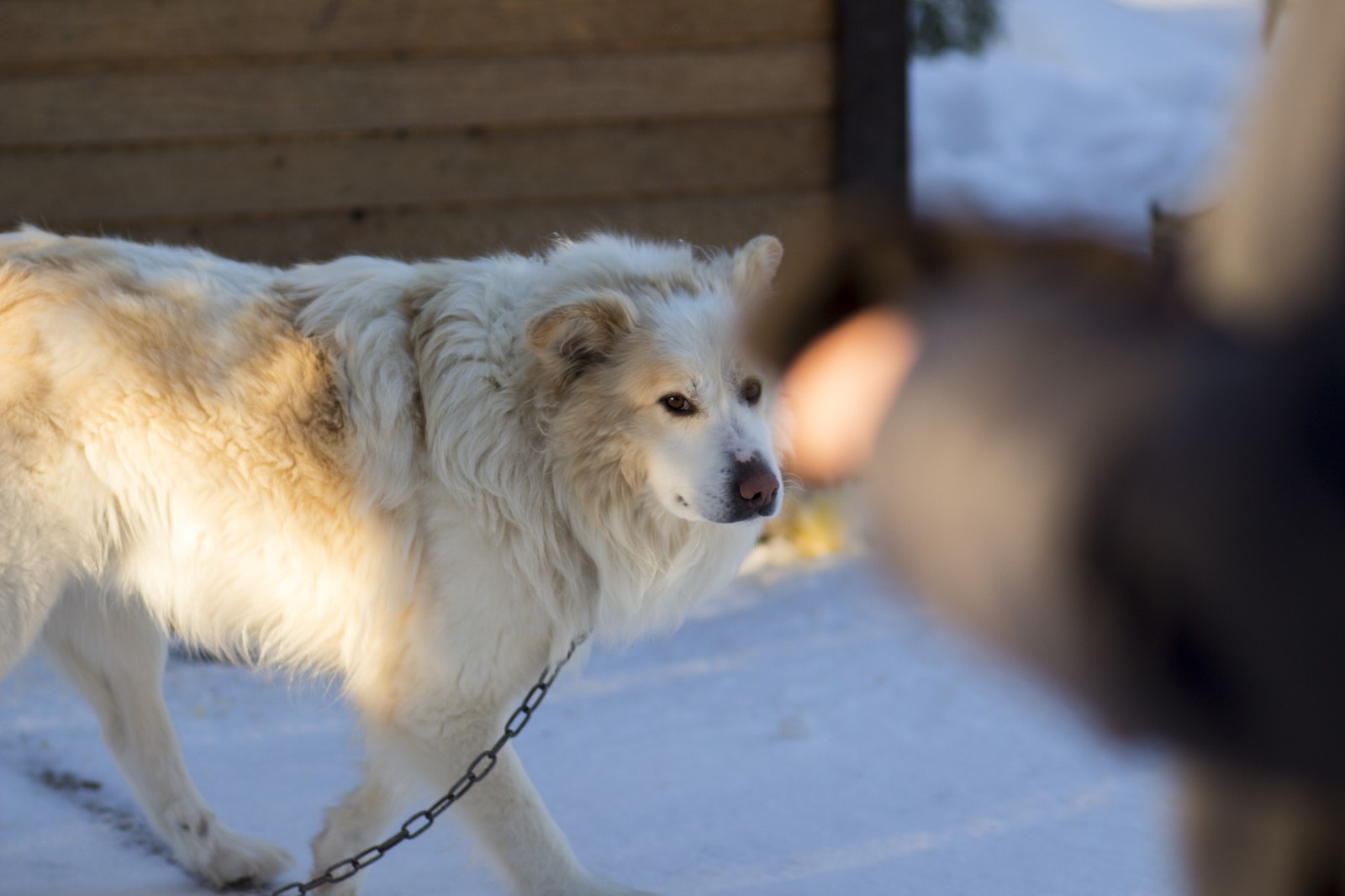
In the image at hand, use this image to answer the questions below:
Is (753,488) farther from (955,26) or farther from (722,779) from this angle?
(955,26)

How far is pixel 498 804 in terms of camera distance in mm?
2439

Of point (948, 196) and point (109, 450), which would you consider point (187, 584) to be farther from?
point (948, 196)

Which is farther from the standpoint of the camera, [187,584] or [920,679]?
[920,679]

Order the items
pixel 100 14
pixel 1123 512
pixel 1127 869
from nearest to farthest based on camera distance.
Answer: pixel 1123 512 → pixel 1127 869 → pixel 100 14

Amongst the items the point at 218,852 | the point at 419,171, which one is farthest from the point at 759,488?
the point at 419,171

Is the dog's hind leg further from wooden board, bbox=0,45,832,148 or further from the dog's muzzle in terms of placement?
wooden board, bbox=0,45,832,148

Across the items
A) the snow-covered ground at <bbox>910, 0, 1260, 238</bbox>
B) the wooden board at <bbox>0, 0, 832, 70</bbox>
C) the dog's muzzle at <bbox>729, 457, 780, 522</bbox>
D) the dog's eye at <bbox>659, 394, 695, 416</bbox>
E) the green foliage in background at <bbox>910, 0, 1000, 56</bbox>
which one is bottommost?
the snow-covered ground at <bbox>910, 0, 1260, 238</bbox>

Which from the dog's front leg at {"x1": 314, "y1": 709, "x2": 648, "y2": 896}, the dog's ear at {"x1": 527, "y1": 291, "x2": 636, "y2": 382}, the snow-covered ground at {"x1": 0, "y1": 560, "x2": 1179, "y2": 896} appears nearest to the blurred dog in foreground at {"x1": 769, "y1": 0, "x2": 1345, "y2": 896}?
the dog's ear at {"x1": 527, "y1": 291, "x2": 636, "y2": 382}

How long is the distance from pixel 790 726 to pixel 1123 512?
10.2 ft

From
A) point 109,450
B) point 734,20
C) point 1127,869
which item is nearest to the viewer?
point 109,450

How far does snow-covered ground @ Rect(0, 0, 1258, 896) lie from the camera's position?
2.76 metres

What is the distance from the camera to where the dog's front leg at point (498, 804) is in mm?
2438

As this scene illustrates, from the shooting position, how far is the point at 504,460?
8.32 ft

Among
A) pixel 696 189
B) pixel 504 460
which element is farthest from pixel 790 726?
pixel 696 189
